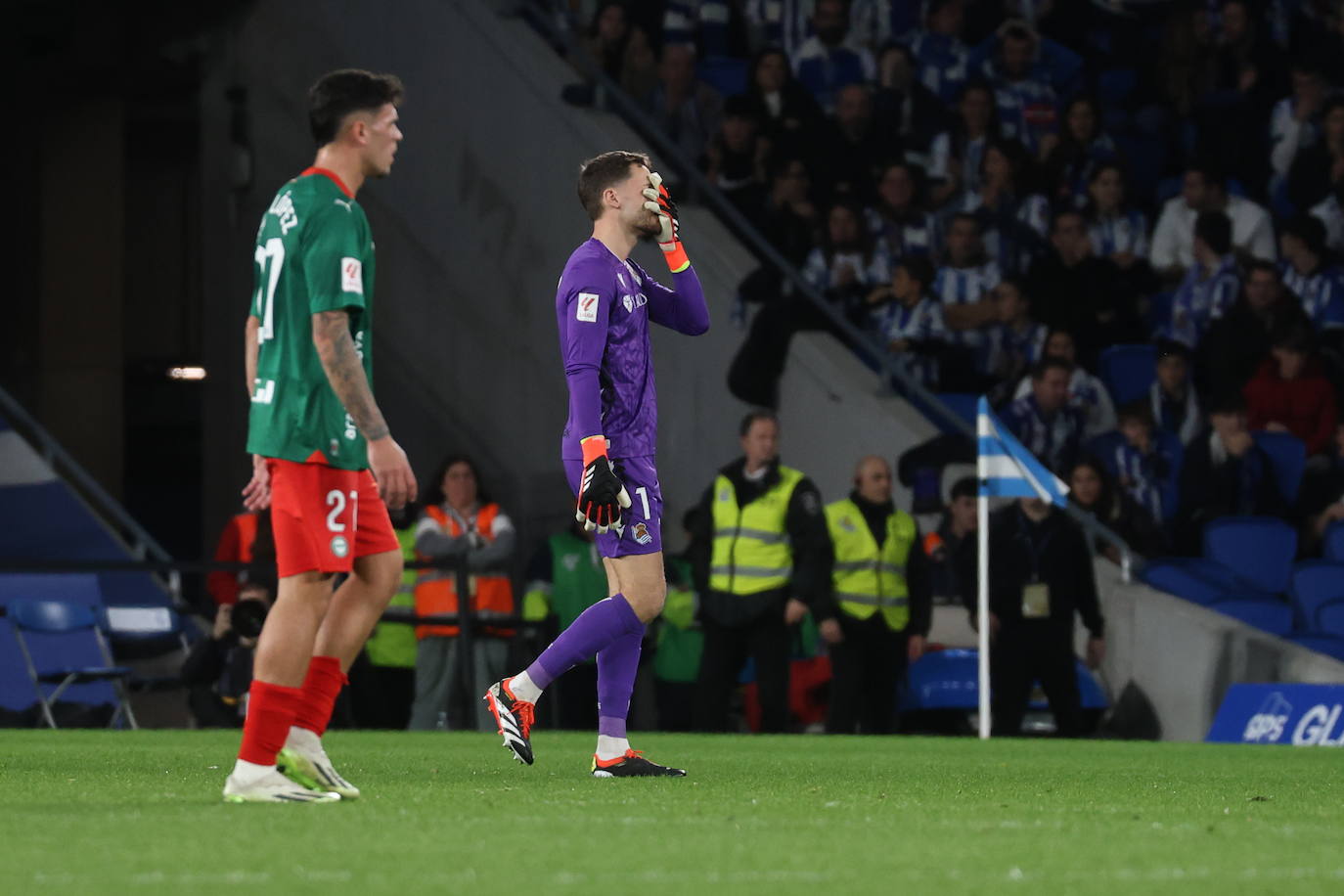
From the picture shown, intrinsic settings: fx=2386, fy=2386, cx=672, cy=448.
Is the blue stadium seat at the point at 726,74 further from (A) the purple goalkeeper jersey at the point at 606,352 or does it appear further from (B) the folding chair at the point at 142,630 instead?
(A) the purple goalkeeper jersey at the point at 606,352

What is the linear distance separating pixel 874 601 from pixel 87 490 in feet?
26.2

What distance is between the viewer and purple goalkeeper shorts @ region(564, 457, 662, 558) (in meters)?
8.12

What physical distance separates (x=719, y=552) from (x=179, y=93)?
550 inches

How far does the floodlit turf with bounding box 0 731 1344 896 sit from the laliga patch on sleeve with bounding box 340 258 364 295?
1.41m

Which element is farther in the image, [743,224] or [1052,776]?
[743,224]

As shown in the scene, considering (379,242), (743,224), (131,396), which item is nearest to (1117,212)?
(743,224)

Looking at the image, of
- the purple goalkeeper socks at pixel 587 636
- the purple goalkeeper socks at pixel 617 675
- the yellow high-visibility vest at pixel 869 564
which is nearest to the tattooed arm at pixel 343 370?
the purple goalkeeper socks at pixel 587 636

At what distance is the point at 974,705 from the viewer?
14.9 m

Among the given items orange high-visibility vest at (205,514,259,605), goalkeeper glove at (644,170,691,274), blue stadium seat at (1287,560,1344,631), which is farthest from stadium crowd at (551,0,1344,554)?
goalkeeper glove at (644,170,691,274)

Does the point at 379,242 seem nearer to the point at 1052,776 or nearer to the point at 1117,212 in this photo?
the point at 1117,212

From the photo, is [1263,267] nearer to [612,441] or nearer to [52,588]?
[52,588]

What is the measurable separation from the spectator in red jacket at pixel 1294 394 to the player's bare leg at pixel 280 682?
10.6 m

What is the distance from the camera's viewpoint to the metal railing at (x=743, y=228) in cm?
1562

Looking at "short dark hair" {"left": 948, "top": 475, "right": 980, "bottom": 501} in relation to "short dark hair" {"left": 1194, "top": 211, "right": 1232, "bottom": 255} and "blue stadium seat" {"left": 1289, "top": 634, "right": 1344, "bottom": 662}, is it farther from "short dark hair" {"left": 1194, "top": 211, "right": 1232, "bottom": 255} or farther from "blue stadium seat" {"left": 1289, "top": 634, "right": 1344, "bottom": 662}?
"short dark hair" {"left": 1194, "top": 211, "right": 1232, "bottom": 255}
